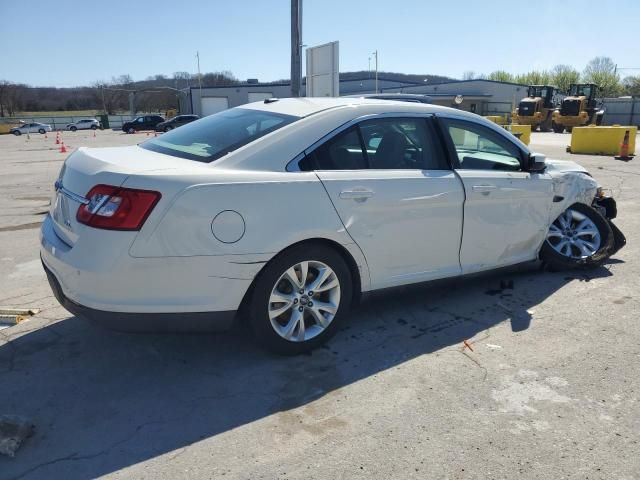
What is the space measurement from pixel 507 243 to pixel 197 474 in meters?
3.11

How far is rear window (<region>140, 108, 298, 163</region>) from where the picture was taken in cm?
334

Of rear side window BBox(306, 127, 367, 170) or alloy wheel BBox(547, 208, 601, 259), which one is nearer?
rear side window BBox(306, 127, 367, 170)

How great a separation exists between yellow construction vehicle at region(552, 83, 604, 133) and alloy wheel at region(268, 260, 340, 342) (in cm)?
3194

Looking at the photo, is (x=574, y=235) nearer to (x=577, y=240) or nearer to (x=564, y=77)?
(x=577, y=240)

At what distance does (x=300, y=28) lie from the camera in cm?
1102

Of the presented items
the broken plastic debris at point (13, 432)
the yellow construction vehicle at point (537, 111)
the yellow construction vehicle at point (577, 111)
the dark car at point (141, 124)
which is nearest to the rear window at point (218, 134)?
the broken plastic debris at point (13, 432)

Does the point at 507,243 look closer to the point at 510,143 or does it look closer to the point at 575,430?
the point at 510,143

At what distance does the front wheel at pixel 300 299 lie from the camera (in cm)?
316

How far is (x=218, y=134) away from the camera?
3619 mm

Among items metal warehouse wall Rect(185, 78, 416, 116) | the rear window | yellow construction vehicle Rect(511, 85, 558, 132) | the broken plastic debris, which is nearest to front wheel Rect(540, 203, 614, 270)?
the rear window

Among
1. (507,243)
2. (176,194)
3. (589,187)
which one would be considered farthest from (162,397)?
(589,187)

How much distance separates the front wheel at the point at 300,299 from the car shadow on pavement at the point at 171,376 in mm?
141

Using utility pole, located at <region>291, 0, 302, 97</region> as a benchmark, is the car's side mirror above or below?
below

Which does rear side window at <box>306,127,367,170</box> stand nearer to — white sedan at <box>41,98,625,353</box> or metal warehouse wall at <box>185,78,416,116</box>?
white sedan at <box>41,98,625,353</box>
